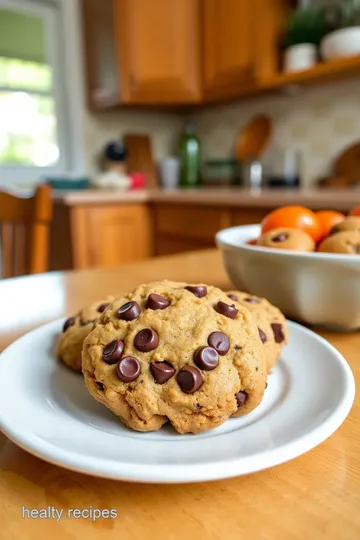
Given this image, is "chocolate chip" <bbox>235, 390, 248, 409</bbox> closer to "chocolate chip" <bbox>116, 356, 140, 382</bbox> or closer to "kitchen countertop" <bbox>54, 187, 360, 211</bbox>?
"chocolate chip" <bbox>116, 356, 140, 382</bbox>

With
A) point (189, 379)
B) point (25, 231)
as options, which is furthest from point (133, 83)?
point (189, 379)

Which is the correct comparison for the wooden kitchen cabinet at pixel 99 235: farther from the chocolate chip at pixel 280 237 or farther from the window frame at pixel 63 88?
the chocolate chip at pixel 280 237

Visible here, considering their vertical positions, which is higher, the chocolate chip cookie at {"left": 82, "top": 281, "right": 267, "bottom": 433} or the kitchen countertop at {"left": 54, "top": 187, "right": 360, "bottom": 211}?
the kitchen countertop at {"left": 54, "top": 187, "right": 360, "bottom": 211}

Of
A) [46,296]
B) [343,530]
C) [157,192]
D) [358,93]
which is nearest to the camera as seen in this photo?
[343,530]

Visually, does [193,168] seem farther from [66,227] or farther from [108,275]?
[108,275]

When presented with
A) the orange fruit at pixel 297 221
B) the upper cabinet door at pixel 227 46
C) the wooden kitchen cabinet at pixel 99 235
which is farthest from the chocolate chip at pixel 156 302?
the upper cabinet door at pixel 227 46

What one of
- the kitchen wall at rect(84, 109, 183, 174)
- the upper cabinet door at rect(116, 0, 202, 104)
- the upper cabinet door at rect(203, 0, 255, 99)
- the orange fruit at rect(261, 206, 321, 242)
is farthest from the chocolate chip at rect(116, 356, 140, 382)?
the kitchen wall at rect(84, 109, 183, 174)

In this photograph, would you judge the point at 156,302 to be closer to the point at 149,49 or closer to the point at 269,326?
the point at 269,326

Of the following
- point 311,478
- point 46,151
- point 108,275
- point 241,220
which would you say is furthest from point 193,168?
point 311,478
